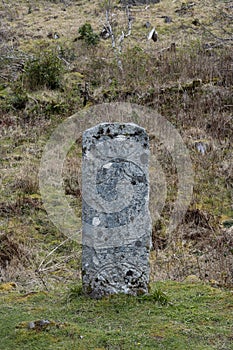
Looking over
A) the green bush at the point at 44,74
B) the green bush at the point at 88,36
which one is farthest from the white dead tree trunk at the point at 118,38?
the green bush at the point at 44,74

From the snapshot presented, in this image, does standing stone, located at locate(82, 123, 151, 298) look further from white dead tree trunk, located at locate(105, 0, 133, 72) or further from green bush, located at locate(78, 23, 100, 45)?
green bush, located at locate(78, 23, 100, 45)

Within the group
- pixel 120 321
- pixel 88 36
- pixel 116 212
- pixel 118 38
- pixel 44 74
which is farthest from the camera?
pixel 118 38

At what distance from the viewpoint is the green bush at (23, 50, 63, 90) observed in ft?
43.1

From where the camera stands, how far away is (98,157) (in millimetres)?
4215

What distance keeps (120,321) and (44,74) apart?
34.2 ft

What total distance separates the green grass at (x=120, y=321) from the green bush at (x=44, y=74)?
9.27 m

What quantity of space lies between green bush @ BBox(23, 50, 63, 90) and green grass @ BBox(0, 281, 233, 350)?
9.27 metres

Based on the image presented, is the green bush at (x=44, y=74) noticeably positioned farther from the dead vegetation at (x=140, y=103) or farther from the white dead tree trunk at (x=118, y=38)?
the white dead tree trunk at (x=118, y=38)

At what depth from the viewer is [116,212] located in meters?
4.21

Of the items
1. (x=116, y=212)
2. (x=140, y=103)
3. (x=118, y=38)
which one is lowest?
(x=140, y=103)

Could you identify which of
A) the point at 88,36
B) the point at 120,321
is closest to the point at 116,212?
the point at 120,321

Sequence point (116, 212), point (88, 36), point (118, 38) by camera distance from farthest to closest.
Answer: point (118, 38) → point (88, 36) → point (116, 212)

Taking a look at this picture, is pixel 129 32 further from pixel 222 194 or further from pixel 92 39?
pixel 222 194

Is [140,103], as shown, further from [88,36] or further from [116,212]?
[116,212]
